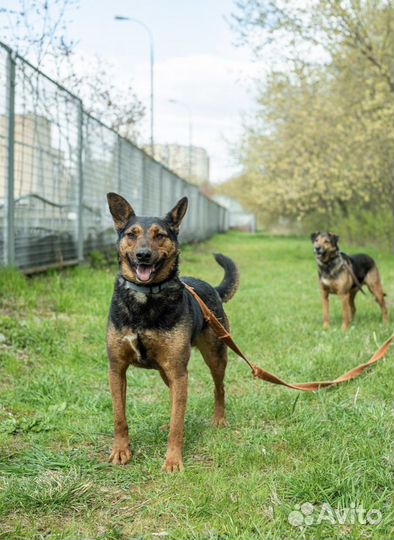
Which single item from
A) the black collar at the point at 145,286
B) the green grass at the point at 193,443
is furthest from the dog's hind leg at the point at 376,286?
the black collar at the point at 145,286

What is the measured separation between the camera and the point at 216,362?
4168 millimetres

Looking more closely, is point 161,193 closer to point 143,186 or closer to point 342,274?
point 143,186

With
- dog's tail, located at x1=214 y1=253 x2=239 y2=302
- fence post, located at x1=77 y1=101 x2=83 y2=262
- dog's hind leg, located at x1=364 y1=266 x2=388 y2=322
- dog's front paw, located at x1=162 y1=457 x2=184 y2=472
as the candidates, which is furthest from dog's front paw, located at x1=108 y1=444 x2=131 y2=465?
fence post, located at x1=77 y1=101 x2=83 y2=262

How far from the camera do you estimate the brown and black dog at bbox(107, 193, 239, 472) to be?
3.49 metres

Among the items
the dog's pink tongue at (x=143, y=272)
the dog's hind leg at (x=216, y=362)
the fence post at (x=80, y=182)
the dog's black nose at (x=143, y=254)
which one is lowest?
the dog's hind leg at (x=216, y=362)

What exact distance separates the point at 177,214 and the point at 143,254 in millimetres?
518

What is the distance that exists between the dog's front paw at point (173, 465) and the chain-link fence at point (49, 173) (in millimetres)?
5170

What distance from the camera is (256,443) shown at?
147 inches

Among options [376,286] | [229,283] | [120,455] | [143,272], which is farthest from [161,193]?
[120,455]

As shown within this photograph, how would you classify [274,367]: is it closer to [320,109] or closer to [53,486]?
[53,486]

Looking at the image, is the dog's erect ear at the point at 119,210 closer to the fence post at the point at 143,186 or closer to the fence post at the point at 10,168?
the fence post at the point at 10,168

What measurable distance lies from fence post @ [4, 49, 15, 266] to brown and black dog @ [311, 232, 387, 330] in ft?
14.1

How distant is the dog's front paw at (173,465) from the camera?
337cm

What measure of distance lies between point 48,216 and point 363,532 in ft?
25.8
